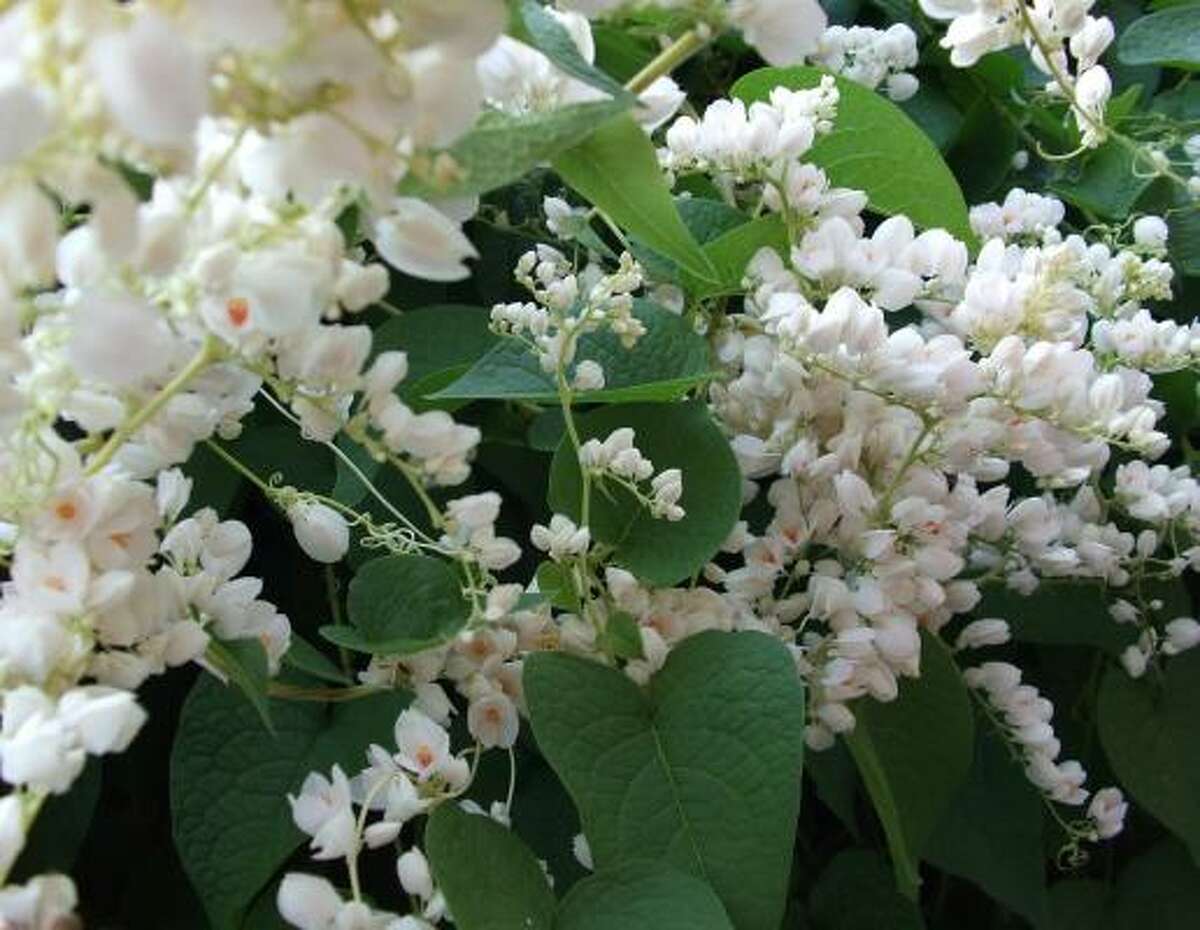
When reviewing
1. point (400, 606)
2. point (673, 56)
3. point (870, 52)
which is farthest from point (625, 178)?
point (870, 52)

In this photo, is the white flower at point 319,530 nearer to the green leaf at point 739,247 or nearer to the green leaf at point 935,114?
the green leaf at point 739,247

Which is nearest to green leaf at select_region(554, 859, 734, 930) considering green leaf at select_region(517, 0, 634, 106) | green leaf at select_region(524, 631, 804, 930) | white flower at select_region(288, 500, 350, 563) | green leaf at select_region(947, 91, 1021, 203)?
green leaf at select_region(524, 631, 804, 930)

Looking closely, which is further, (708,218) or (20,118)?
(708,218)

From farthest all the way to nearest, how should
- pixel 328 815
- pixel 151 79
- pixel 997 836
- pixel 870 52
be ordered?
pixel 870 52 → pixel 997 836 → pixel 328 815 → pixel 151 79

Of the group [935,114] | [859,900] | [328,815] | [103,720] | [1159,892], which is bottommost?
[1159,892]

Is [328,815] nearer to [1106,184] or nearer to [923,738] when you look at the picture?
[923,738]

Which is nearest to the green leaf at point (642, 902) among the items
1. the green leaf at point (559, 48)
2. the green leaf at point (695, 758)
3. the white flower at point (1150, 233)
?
the green leaf at point (695, 758)
